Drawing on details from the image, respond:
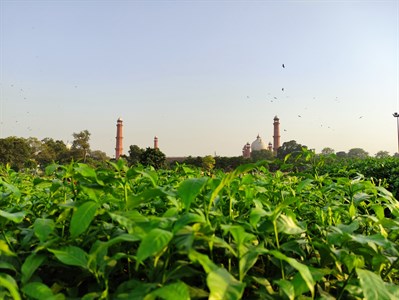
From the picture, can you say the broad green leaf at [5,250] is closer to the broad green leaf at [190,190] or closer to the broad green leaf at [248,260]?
the broad green leaf at [190,190]

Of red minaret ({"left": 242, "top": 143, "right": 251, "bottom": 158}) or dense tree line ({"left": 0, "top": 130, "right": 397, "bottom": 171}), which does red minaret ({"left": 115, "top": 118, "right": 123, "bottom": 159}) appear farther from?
red minaret ({"left": 242, "top": 143, "right": 251, "bottom": 158})

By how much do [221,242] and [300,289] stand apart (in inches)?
7.4

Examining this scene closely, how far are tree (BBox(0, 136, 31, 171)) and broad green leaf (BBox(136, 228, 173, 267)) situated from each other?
4554 centimetres

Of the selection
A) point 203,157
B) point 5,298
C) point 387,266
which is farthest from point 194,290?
point 203,157

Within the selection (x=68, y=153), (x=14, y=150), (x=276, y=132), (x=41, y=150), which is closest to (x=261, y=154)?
(x=276, y=132)

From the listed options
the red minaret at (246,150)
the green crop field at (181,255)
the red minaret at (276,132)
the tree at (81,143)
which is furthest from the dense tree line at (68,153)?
the green crop field at (181,255)

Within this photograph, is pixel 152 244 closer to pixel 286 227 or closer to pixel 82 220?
pixel 82 220

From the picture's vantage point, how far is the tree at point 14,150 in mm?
42219

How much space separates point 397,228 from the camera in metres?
1.01

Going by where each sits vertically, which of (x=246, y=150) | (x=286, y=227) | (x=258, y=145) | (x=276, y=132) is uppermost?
(x=276, y=132)

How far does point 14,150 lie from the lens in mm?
43188

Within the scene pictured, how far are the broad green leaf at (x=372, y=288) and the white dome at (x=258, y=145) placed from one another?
234 feet

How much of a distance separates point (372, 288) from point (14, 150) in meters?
47.7

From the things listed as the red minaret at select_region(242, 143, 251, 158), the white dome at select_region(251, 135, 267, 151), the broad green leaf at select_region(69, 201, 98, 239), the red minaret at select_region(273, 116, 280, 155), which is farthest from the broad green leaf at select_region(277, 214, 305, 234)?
the red minaret at select_region(242, 143, 251, 158)
